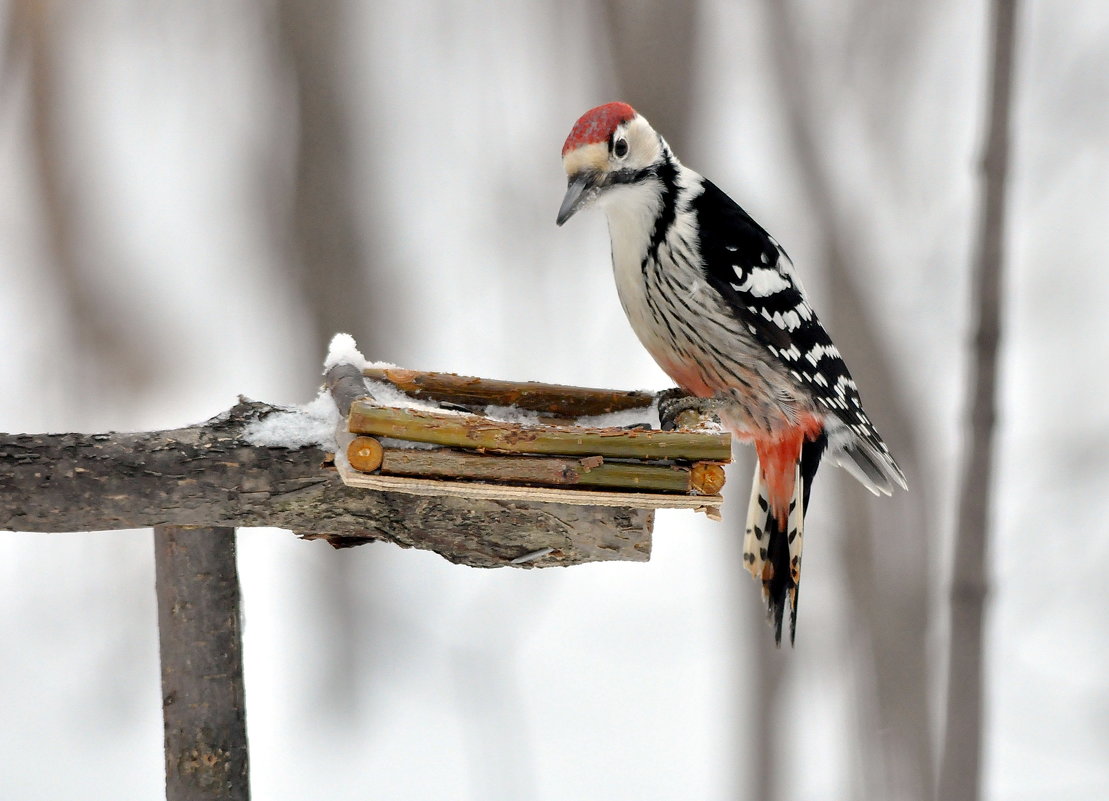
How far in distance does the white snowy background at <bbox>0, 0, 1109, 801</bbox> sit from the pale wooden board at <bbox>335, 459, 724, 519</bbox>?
2.66 metres

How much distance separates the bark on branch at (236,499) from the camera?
1.80 metres

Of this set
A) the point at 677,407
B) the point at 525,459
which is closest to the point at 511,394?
the point at 677,407

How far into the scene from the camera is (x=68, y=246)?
15.4 feet

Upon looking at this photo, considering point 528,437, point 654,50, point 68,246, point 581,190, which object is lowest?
point 528,437

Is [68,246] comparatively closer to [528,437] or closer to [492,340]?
[492,340]

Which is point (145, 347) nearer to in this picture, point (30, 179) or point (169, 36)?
point (30, 179)

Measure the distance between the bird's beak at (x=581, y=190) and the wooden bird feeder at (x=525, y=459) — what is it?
32.4 inches

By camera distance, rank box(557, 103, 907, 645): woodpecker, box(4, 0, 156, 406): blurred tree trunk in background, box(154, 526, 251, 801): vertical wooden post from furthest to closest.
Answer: box(4, 0, 156, 406): blurred tree trunk in background
box(557, 103, 907, 645): woodpecker
box(154, 526, 251, 801): vertical wooden post

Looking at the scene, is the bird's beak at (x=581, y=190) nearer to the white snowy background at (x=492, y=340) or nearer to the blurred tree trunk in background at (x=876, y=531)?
the blurred tree trunk in background at (x=876, y=531)

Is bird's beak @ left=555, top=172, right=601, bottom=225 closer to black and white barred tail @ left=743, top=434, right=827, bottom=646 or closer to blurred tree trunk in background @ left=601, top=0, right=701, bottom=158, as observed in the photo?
black and white barred tail @ left=743, top=434, right=827, bottom=646

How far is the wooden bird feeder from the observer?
63.4 inches

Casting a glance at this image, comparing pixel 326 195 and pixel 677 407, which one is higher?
pixel 326 195

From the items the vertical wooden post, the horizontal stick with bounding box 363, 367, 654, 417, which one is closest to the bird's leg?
the horizontal stick with bounding box 363, 367, 654, 417

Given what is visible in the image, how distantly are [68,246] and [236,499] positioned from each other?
333 centimetres
